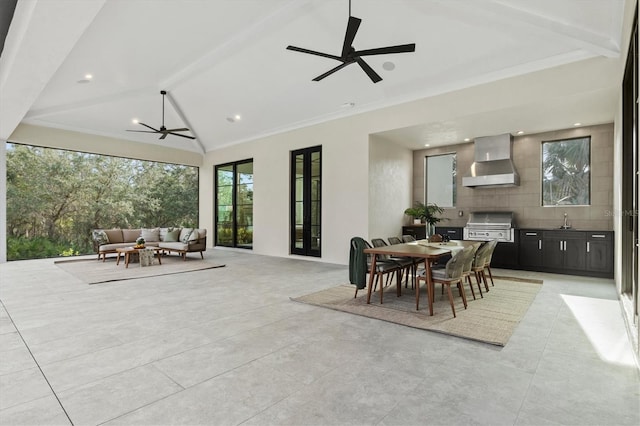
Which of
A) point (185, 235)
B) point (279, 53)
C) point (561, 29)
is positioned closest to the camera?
point (561, 29)

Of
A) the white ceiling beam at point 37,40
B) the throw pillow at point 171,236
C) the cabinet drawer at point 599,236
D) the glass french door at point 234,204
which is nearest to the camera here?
the white ceiling beam at point 37,40

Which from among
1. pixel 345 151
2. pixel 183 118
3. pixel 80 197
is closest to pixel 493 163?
pixel 345 151

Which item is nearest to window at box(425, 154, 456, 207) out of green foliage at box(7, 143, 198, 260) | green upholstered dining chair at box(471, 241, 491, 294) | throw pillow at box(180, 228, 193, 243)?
green upholstered dining chair at box(471, 241, 491, 294)

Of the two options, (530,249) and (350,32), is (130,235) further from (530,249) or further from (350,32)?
(530,249)

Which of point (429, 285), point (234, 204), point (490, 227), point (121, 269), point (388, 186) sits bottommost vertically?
point (121, 269)

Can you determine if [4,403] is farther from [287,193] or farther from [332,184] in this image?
[287,193]

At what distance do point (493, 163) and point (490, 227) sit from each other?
1.39 metres

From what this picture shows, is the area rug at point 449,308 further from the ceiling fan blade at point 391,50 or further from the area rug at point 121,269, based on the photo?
the area rug at point 121,269

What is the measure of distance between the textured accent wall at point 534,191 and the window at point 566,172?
10 centimetres

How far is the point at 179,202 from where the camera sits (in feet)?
45.3

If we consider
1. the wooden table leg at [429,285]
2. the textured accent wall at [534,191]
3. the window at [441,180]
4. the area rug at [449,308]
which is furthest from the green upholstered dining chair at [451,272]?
the window at [441,180]

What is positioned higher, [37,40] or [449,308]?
[37,40]

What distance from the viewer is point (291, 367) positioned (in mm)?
2326

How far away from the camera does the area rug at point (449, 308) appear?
10.1ft
